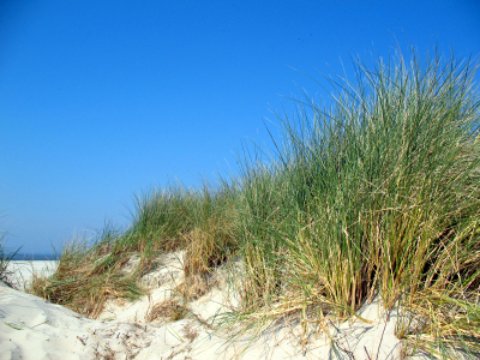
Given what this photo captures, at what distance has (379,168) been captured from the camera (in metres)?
2.40

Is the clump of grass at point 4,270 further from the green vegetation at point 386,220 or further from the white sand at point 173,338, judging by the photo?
the green vegetation at point 386,220

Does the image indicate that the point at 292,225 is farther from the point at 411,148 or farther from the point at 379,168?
the point at 411,148

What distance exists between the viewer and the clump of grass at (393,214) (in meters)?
2.13

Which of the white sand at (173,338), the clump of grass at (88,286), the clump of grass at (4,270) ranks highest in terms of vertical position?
the clump of grass at (4,270)

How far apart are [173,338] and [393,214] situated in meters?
1.79

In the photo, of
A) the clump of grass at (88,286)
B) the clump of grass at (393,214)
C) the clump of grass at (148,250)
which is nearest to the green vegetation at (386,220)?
the clump of grass at (393,214)

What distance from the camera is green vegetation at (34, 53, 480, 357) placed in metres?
2.11

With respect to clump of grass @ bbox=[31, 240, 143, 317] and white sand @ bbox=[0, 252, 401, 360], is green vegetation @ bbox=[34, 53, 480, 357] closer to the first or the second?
white sand @ bbox=[0, 252, 401, 360]

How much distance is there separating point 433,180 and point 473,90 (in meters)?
1.06

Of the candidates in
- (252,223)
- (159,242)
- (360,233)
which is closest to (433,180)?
(360,233)

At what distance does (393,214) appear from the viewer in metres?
2.24

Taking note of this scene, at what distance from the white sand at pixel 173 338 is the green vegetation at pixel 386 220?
118 mm

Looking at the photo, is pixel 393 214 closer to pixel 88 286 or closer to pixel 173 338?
pixel 173 338

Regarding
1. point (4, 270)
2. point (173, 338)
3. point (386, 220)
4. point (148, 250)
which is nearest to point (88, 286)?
point (148, 250)
